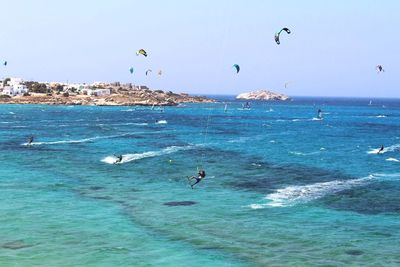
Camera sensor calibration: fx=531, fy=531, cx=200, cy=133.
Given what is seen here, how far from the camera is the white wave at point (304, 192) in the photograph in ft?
112

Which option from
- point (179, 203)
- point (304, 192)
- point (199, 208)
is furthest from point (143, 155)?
point (199, 208)

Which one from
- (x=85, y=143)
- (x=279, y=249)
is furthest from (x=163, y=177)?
(x=85, y=143)

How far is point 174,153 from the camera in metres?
61.1

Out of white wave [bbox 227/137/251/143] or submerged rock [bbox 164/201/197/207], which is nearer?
submerged rock [bbox 164/201/197/207]

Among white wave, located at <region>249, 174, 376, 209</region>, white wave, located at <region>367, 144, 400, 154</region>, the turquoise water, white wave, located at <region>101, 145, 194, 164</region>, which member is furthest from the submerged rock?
white wave, located at <region>367, 144, 400, 154</region>

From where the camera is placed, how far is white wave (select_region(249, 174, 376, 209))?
3416cm

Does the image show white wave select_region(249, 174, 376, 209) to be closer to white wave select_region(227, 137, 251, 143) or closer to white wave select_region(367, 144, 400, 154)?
white wave select_region(367, 144, 400, 154)

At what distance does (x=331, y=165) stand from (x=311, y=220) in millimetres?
23966

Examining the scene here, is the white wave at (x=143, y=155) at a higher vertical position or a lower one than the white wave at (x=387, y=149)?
lower

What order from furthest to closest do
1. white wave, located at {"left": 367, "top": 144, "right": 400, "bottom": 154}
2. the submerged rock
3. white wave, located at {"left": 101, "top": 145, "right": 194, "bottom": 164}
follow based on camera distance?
white wave, located at {"left": 367, "top": 144, "right": 400, "bottom": 154}
white wave, located at {"left": 101, "top": 145, "right": 194, "bottom": 164}
the submerged rock

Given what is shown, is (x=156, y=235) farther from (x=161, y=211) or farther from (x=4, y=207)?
(x=4, y=207)

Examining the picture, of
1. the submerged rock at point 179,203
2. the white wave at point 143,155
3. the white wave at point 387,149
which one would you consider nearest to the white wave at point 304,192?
the submerged rock at point 179,203

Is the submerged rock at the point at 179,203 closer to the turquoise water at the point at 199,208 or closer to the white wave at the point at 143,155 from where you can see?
the turquoise water at the point at 199,208

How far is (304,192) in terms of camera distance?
37.6 m
